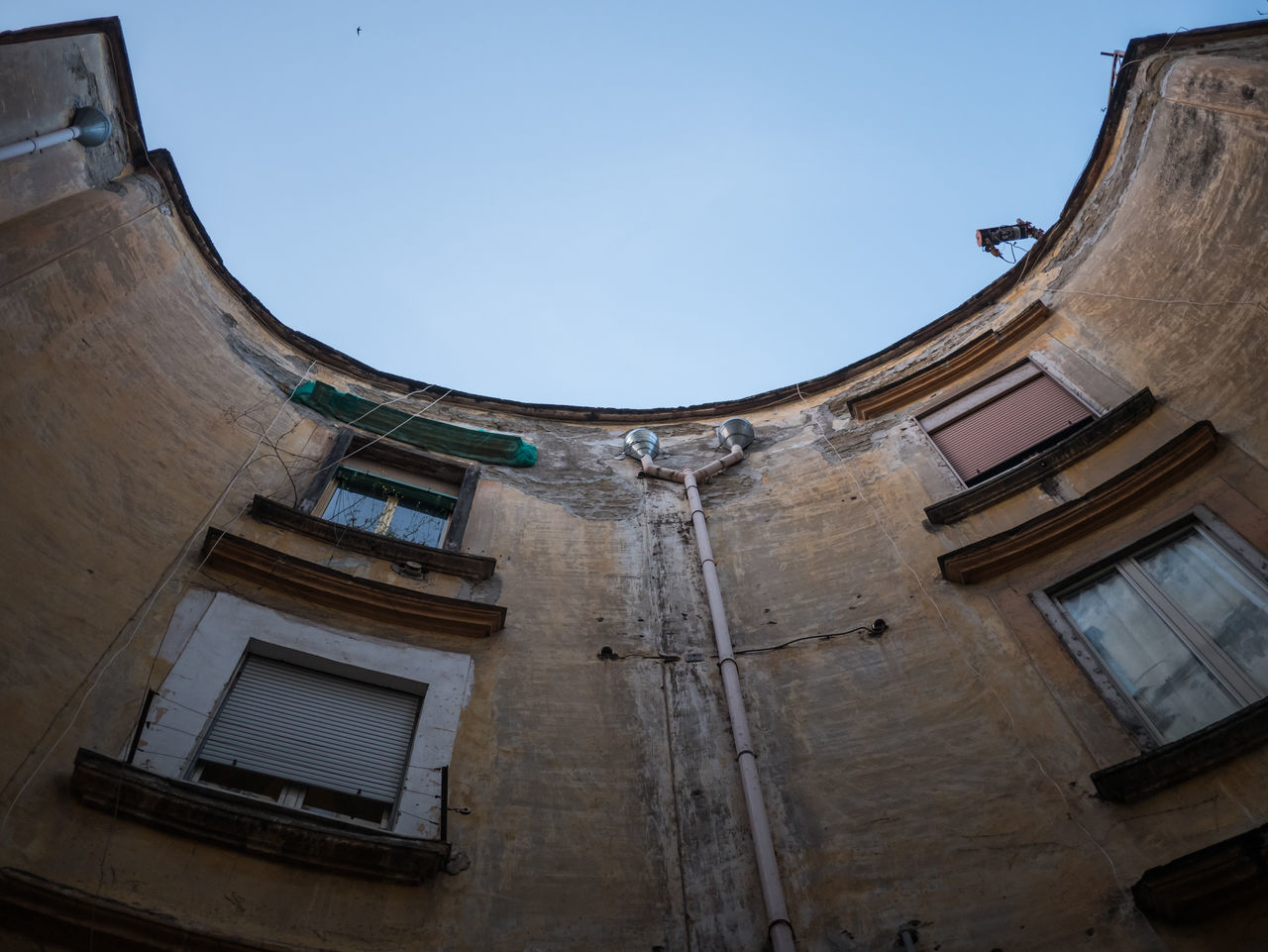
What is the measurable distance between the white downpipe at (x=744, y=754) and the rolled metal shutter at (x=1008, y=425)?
300cm

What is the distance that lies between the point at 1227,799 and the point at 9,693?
7684 millimetres

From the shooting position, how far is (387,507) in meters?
9.87

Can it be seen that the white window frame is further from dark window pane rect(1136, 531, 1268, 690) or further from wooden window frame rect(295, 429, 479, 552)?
dark window pane rect(1136, 531, 1268, 690)

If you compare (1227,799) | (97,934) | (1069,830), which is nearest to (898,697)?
(1069,830)

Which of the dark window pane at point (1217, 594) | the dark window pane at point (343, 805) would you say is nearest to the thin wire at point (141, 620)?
the dark window pane at point (343, 805)

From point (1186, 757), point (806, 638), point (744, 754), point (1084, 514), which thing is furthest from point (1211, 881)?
point (806, 638)

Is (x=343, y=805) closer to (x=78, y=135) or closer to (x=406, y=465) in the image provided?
(x=406, y=465)

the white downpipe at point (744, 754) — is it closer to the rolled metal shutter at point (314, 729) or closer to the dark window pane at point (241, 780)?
the rolled metal shutter at point (314, 729)

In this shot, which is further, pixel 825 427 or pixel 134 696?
pixel 825 427

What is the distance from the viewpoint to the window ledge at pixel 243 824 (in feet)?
17.6

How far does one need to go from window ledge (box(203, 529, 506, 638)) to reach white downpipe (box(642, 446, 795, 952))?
2.11 metres

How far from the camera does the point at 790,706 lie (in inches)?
295

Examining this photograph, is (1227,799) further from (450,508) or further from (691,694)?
(450,508)

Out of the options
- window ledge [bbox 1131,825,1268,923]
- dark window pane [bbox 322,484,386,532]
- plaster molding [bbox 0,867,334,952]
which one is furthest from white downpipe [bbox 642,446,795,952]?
dark window pane [bbox 322,484,386,532]
